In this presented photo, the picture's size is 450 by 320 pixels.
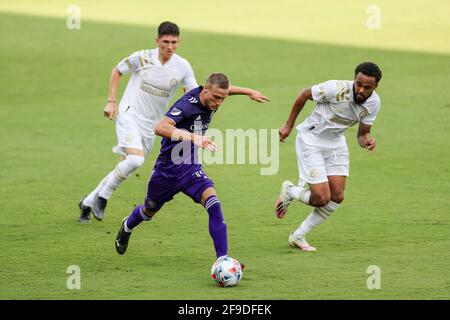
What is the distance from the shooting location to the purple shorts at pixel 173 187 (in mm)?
10477

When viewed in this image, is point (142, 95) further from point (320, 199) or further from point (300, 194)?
point (320, 199)

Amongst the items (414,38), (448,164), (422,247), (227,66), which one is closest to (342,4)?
(414,38)

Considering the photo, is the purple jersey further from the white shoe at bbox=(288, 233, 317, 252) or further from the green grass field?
the white shoe at bbox=(288, 233, 317, 252)

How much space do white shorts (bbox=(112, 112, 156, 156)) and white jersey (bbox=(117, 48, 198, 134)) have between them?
4 centimetres

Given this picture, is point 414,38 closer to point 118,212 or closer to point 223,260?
point 118,212

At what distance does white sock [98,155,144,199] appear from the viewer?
12.5m

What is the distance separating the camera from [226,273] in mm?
9719

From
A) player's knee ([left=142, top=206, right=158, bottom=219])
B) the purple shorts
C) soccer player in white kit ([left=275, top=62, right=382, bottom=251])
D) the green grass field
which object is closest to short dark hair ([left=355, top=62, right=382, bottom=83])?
soccer player in white kit ([left=275, top=62, right=382, bottom=251])

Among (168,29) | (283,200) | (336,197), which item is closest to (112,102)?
(168,29)

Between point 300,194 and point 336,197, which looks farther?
point 300,194

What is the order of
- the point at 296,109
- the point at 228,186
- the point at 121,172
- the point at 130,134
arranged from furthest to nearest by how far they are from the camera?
the point at 228,186 < the point at 130,134 < the point at 121,172 < the point at 296,109

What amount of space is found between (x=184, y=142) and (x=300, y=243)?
198 cm

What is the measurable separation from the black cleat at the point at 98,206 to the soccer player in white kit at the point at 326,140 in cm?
255

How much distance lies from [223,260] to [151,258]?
150 centimetres
